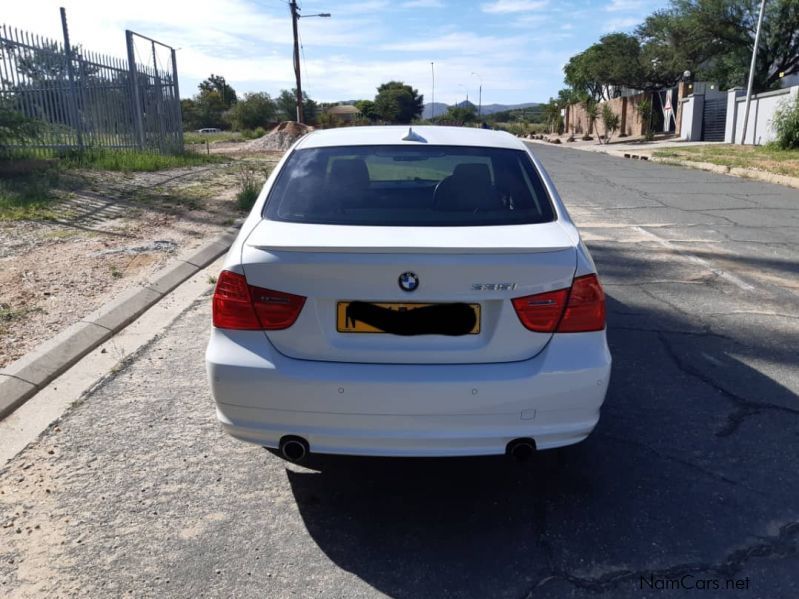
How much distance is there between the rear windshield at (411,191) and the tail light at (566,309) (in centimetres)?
53

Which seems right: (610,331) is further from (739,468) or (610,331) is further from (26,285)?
(26,285)

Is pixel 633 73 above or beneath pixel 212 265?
above

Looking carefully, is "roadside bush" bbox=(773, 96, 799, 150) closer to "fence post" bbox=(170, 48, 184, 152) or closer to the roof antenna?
"fence post" bbox=(170, 48, 184, 152)

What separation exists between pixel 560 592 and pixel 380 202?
76.2 inches

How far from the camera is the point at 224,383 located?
9.26 feet

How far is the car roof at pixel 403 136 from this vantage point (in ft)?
12.8

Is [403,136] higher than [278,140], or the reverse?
[403,136]

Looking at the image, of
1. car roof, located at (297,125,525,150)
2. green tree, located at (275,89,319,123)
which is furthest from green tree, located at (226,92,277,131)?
car roof, located at (297,125,525,150)

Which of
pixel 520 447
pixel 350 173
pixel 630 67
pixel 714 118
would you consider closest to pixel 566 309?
pixel 520 447

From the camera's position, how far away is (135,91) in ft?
56.5

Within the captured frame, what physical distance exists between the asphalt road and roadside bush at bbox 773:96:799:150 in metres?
21.2

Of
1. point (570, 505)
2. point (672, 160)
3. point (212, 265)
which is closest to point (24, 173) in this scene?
point (212, 265)

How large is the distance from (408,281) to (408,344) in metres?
0.26

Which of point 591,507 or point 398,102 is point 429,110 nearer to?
point 398,102
